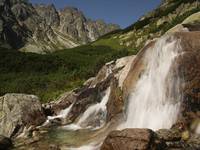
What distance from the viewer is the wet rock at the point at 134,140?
858 inches

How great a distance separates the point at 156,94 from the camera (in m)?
31.6

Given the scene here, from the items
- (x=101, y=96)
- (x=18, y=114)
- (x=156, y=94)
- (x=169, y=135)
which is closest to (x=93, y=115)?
(x=101, y=96)

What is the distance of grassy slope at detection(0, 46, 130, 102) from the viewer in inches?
3036

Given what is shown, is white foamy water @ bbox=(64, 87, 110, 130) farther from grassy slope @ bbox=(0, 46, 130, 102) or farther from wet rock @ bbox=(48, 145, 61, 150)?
grassy slope @ bbox=(0, 46, 130, 102)

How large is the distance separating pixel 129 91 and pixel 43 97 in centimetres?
3239

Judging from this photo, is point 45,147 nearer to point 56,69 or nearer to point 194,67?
point 194,67

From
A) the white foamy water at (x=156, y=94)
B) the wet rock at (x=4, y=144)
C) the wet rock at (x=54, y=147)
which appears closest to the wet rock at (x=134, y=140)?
the wet rock at (x=54, y=147)

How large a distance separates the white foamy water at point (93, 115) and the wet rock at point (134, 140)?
14.4 m

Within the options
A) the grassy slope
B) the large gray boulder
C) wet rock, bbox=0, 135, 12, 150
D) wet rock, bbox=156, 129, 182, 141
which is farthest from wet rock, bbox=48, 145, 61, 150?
the grassy slope

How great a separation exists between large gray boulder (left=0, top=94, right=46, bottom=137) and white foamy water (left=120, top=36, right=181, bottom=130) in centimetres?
1181

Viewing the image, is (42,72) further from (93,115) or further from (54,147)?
(54,147)

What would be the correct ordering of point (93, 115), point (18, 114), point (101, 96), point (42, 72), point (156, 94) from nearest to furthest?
point (156, 94), point (18, 114), point (93, 115), point (101, 96), point (42, 72)

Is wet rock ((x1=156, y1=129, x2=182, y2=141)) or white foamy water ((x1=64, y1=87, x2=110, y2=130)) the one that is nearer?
wet rock ((x1=156, y1=129, x2=182, y2=141))

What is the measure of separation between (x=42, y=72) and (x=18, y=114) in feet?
275
